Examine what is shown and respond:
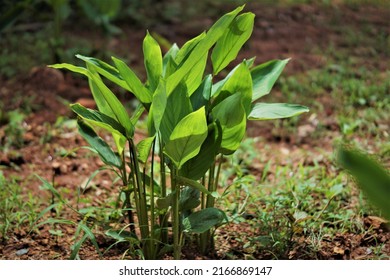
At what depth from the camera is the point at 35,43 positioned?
128 inches

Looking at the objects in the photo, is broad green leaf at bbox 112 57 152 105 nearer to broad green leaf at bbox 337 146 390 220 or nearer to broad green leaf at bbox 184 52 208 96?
broad green leaf at bbox 184 52 208 96

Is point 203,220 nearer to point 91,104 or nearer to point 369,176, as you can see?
point 369,176

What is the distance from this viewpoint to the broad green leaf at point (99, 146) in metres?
1.53

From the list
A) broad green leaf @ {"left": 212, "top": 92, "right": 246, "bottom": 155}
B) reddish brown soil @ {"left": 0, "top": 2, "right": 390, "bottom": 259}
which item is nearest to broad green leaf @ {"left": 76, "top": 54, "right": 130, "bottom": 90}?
broad green leaf @ {"left": 212, "top": 92, "right": 246, "bottom": 155}

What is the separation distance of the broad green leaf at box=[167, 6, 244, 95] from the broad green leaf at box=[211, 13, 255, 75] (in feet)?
0.36

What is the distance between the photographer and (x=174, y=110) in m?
1.36

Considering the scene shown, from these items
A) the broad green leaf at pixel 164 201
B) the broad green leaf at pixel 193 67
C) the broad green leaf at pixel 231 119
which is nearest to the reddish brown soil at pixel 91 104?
the broad green leaf at pixel 164 201

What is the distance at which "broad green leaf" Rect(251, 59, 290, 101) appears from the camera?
1521 millimetres

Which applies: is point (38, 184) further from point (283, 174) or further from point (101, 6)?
point (101, 6)

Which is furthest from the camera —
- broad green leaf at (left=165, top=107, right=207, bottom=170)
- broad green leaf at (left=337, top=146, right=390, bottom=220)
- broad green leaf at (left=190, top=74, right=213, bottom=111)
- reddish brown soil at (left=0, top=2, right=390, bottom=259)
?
reddish brown soil at (left=0, top=2, right=390, bottom=259)

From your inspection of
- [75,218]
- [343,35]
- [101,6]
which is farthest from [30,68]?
[343,35]

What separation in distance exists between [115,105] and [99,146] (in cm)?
22

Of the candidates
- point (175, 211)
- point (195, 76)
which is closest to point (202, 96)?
point (195, 76)
